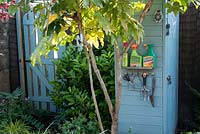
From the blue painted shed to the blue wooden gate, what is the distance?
170 cm

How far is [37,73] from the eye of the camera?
14.9 ft

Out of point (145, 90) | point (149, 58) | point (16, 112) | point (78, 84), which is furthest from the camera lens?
point (16, 112)

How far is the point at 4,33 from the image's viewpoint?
14.8 feet

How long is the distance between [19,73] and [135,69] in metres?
2.45

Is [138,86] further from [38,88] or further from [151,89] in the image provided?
[38,88]

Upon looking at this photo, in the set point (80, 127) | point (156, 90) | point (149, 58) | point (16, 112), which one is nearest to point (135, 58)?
point (149, 58)

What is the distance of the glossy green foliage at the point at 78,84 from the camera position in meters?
3.41

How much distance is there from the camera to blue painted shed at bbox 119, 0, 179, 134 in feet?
9.20

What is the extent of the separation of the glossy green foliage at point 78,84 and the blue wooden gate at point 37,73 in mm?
723

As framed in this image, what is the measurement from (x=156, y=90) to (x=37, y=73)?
86.3 inches

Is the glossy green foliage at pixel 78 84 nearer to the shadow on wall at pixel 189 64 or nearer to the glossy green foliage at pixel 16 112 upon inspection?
the glossy green foliage at pixel 16 112

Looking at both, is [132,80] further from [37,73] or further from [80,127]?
[37,73]

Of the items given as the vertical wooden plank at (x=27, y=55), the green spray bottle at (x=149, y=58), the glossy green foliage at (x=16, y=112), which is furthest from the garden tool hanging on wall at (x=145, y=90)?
the vertical wooden plank at (x=27, y=55)

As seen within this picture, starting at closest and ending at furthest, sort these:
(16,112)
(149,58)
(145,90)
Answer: (149,58) → (145,90) → (16,112)
